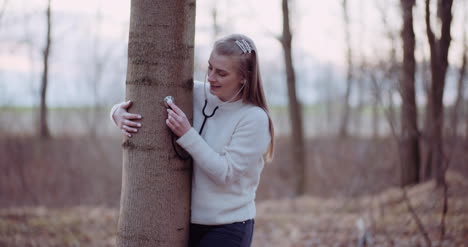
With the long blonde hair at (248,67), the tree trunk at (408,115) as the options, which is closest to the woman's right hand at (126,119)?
the long blonde hair at (248,67)

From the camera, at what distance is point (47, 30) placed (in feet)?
59.6

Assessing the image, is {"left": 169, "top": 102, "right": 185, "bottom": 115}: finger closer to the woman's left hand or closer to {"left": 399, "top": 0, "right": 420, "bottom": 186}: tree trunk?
the woman's left hand

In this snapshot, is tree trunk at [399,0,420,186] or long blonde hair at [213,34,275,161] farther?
tree trunk at [399,0,420,186]

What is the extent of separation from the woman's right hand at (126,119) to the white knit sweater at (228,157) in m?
0.23

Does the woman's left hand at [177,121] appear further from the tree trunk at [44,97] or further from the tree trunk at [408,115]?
the tree trunk at [44,97]

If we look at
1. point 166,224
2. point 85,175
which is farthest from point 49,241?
point 85,175

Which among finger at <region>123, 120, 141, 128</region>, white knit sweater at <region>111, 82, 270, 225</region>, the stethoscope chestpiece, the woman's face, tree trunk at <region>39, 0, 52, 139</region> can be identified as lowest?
tree trunk at <region>39, 0, 52, 139</region>

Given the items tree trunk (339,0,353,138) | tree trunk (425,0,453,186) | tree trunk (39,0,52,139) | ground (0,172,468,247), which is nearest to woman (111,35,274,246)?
ground (0,172,468,247)

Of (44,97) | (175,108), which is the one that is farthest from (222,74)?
(44,97)

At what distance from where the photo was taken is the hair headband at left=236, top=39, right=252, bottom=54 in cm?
248

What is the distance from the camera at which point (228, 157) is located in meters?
2.38

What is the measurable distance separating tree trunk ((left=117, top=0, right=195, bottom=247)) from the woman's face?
0.46ft

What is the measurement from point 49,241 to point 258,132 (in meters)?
4.19

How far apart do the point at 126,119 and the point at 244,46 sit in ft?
2.27
